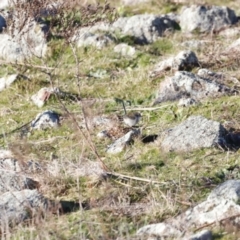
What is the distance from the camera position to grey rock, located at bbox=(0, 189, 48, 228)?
5.51m

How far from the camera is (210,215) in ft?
17.3

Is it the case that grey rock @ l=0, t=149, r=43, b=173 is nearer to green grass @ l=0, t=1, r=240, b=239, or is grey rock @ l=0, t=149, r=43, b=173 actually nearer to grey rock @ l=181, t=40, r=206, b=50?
green grass @ l=0, t=1, r=240, b=239

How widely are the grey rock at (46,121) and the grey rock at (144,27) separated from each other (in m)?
3.05

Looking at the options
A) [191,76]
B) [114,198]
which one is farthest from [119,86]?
[114,198]

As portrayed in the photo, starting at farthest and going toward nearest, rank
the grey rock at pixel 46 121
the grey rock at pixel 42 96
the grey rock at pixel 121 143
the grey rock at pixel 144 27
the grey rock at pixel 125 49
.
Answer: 1. the grey rock at pixel 144 27
2. the grey rock at pixel 125 49
3. the grey rock at pixel 42 96
4. the grey rock at pixel 46 121
5. the grey rock at pixel 121 143

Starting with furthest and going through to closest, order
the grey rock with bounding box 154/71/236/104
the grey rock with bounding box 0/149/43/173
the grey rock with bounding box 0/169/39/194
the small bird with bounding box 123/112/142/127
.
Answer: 1. the grey rock with bounding box 154/71/236/104
2. the small bird with bounding box 123/112/142/127
3. the grey rock with bounding box 0/149/43/173
4. the grey rock with bounding box 0/169/39/194

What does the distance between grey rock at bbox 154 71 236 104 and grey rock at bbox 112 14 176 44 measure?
2437mm

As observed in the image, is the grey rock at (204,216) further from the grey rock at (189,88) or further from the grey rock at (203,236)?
the grey rock at (189,88)

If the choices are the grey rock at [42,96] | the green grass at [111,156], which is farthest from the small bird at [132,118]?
the grey rock at [42,96]

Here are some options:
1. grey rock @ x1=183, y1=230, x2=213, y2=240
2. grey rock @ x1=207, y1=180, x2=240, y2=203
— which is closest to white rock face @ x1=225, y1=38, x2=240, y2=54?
grey rock @ x1=207, y1=180, x2=240, y2=203

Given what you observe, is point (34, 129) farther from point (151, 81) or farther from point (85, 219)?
point (85, 219)

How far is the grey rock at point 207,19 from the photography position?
1100 centimetres

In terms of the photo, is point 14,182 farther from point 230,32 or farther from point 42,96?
point 230,32

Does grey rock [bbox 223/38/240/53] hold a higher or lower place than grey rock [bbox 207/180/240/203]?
lower
